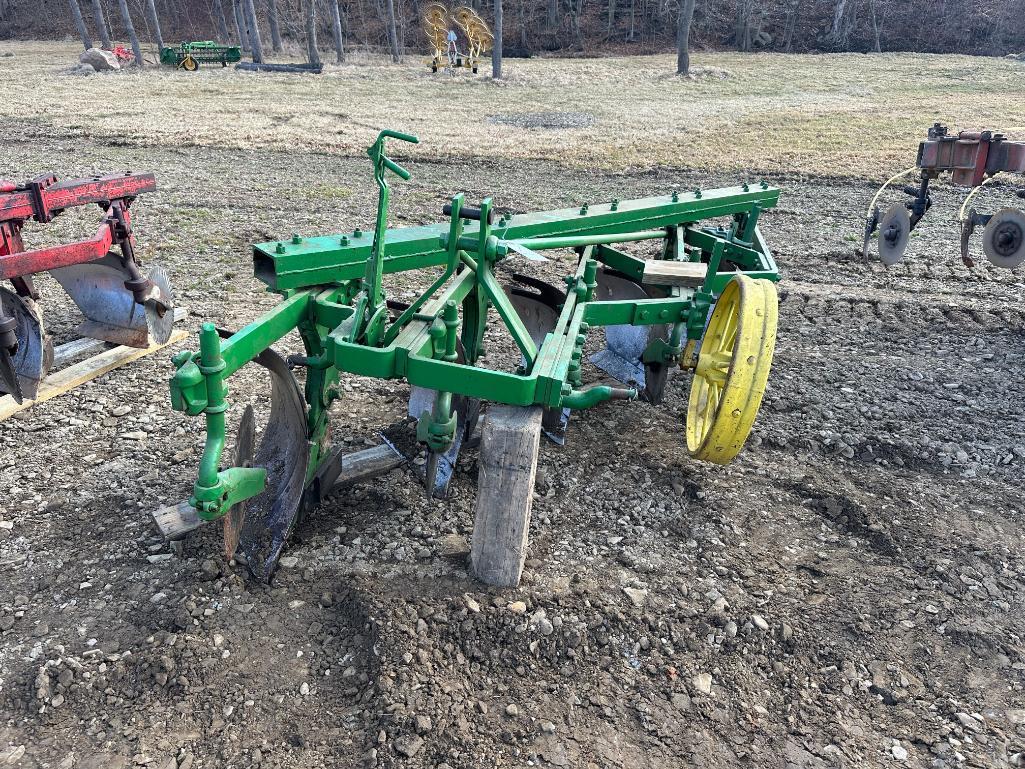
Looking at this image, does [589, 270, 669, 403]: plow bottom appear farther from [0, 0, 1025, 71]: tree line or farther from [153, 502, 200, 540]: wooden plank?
[0, 0, 1025, 71]: tree line

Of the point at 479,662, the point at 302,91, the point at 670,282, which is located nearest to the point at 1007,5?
the point at 302,91

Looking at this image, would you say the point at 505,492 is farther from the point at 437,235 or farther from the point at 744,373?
the point at 437,235

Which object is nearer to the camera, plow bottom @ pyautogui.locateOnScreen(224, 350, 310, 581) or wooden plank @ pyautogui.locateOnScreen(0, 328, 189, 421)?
plow bottom @ pyautogui.locateOnScreen(224, 350, 310, 581)

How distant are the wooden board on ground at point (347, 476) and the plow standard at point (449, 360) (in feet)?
0.34

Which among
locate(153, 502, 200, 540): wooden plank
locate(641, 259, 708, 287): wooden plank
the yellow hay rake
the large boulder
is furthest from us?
the yellow hay rake

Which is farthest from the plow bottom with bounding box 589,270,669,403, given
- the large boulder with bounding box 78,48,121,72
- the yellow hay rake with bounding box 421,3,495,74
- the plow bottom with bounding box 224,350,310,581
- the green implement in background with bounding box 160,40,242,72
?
the large boulder with bounding box 78,48,121,72

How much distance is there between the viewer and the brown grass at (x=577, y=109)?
1218 centimetres

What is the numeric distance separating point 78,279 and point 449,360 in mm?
3551

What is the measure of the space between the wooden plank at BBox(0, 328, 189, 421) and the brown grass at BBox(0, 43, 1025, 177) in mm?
7599

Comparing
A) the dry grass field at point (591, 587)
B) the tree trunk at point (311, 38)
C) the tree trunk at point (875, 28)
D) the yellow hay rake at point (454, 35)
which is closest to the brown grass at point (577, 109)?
the tree trunk at point (311, 38)

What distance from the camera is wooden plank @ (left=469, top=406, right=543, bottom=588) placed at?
2793mm

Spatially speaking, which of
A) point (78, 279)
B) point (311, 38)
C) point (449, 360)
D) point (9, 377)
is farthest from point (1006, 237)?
point (311, 38)

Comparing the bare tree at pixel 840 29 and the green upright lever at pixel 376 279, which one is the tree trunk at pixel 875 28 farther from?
the green upright lever at pixel 376 279

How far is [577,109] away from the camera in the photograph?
56.0ft
